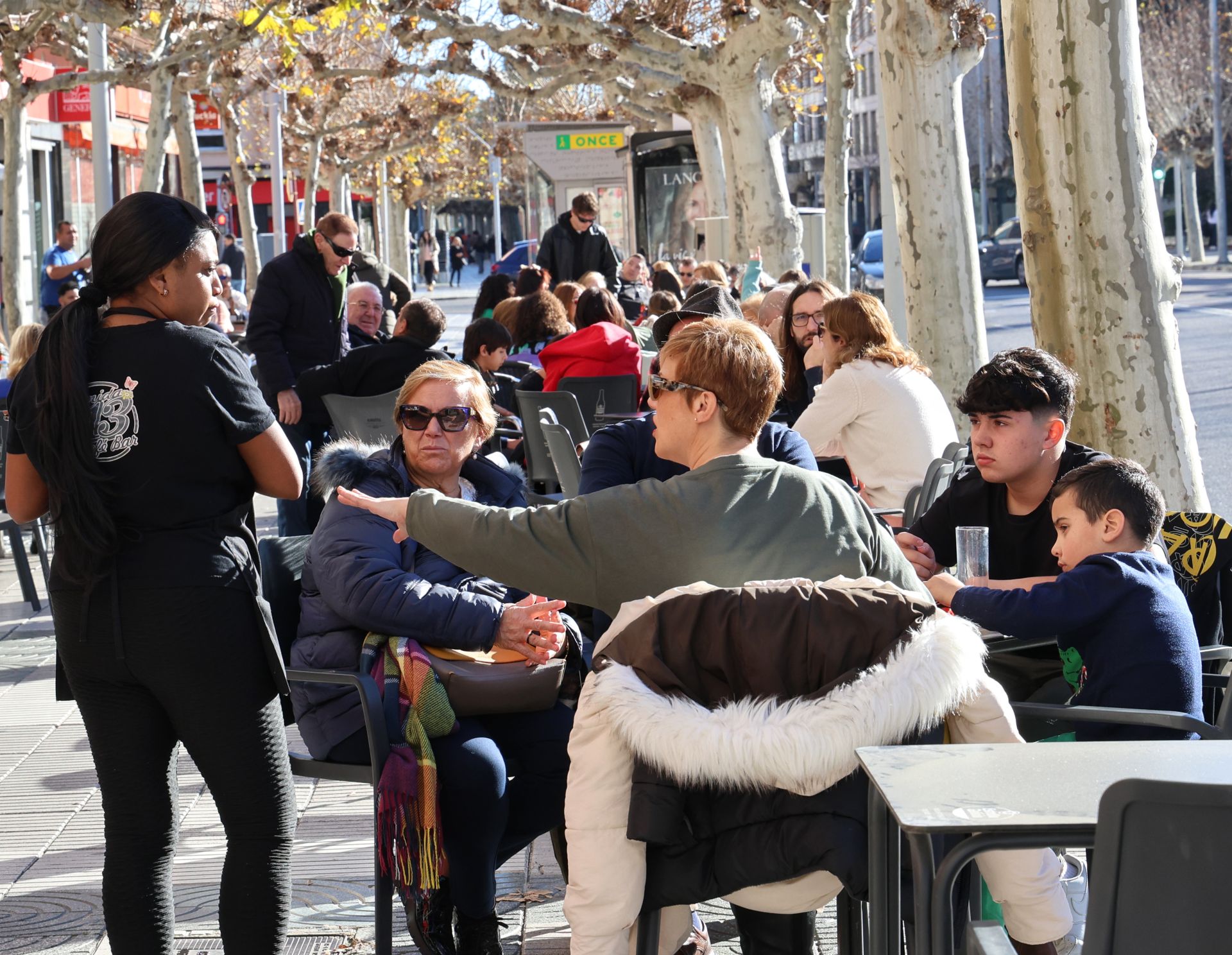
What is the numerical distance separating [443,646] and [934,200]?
6749 mm

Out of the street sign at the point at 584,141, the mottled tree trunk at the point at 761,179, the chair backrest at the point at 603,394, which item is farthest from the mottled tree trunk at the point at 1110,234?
the street sign at the point at 584,141

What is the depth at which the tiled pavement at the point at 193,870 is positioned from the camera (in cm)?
407

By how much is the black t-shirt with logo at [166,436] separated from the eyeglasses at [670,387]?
2.60 feet

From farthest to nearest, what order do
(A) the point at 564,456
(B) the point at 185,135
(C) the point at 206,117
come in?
(C) the point at 206,117
(B) the point at 185,135
(A) the point at 564,456

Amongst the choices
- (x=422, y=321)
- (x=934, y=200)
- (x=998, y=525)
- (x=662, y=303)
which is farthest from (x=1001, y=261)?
(x=998, y=525)

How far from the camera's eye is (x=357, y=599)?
12.5 feet

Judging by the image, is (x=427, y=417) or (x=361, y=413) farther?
(x=361, y=413)

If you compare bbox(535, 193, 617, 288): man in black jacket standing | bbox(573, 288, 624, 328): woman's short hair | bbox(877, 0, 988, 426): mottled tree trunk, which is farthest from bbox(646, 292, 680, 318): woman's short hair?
bbox(535, 193, 617, 288): man in black jacket standing

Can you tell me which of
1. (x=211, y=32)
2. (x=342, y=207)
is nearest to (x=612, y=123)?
(x=211, y=32)

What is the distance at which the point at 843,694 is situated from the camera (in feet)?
8.69

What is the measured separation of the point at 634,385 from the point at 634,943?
616cm

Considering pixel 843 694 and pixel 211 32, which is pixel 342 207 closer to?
pixel 211 32

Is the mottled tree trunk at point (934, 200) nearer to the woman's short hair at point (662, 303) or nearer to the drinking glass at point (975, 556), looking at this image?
the woman's short hair at point (662, 303)

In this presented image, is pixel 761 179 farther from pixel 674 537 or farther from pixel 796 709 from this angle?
pixel 796 709
